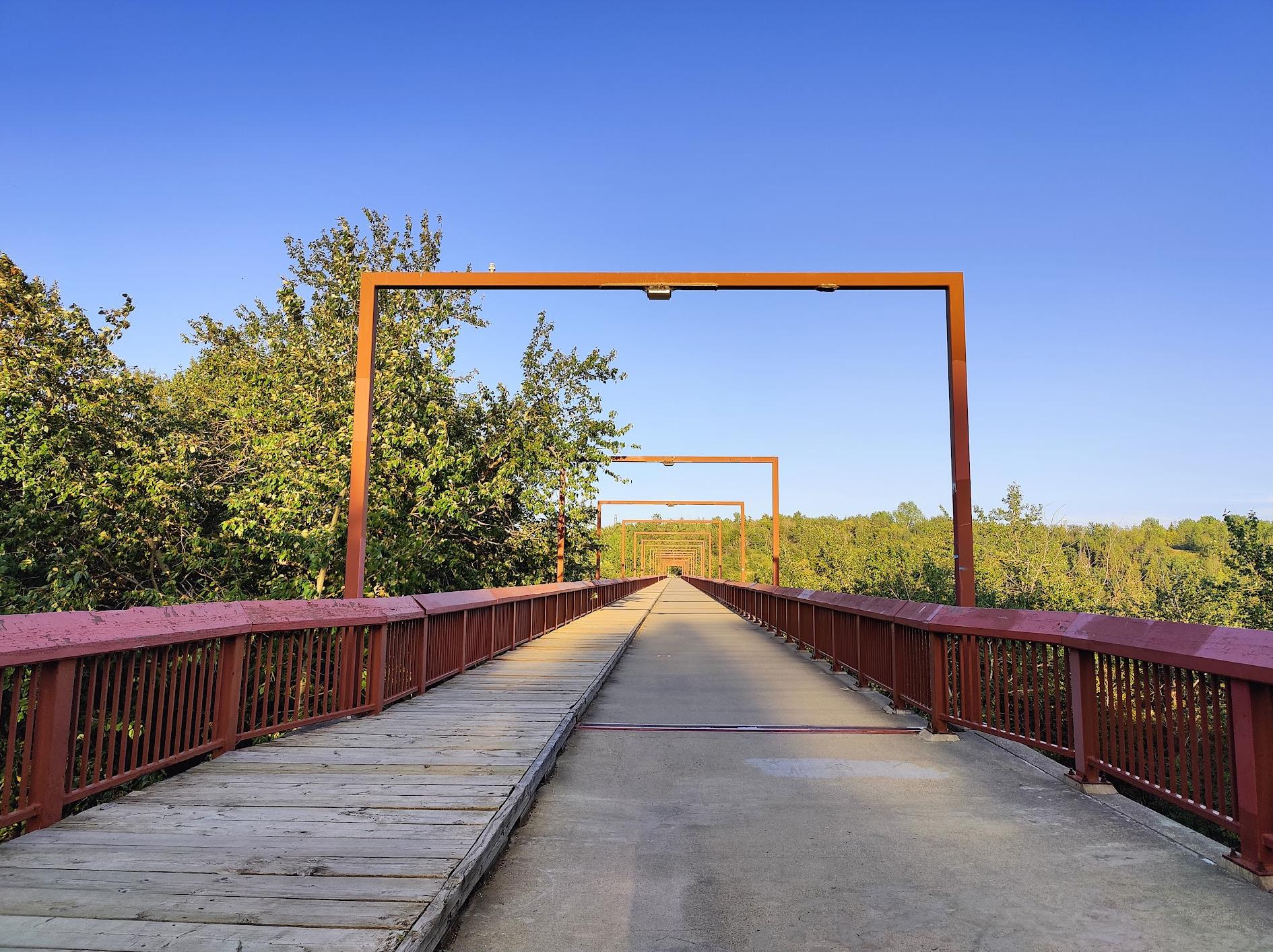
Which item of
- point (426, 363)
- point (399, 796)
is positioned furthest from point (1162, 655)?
point (426, 363)

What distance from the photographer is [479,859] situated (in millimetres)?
3445

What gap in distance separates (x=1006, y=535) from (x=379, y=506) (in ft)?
104

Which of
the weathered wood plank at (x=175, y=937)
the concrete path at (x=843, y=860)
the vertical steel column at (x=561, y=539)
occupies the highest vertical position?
the vertical steel column at (x=561, y=539)

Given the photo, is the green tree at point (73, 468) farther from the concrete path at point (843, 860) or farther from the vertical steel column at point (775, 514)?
the vertical steel column at point (775, 514)

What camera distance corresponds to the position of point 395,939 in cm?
262

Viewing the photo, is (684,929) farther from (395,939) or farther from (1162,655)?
(1162,655)

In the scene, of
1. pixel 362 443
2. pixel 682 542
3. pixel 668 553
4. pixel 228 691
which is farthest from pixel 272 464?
pixel 668 553

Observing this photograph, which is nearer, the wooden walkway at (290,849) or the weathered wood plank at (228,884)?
the wooden walkway at (290,849)

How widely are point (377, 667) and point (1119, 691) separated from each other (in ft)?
18.9

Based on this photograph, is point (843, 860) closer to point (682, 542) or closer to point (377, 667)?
point (377, 667)

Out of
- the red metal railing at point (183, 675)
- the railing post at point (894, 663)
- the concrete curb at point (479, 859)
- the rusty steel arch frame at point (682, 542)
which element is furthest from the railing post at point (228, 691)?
the rusty steel arch frame at point (682, 542)

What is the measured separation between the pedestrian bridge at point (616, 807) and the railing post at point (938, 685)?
0.02m

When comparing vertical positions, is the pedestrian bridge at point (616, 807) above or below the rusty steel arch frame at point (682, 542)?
below

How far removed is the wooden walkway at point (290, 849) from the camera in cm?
271
